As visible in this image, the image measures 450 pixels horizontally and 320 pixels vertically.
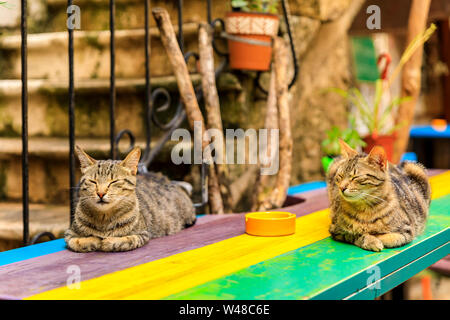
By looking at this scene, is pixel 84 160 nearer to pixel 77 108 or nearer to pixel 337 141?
pixel 77 108

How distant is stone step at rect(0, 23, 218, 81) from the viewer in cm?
324

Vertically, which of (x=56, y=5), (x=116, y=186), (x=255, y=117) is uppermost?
(x=56, y=5)

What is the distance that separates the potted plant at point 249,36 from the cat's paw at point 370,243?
1425 mm

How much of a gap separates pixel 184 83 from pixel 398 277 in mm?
1365

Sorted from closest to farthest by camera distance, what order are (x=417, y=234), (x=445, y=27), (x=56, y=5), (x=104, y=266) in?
(x=104, y=266) → (x=417, y=234) → (x=56, y=5) → (x=445, y=27)

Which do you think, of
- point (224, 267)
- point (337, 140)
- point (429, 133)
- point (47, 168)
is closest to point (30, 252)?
point (224, 267)

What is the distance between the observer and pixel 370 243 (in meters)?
1.71

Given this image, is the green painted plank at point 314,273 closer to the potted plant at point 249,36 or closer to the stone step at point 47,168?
the stone step at point 47,168

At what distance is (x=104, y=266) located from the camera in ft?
5.08

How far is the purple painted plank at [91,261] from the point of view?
1.38 meters

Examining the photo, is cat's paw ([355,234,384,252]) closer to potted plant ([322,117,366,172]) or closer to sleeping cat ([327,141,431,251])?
sleeping cat ([327,141,431,251])
